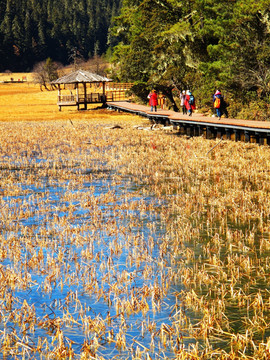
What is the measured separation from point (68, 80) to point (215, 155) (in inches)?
1186

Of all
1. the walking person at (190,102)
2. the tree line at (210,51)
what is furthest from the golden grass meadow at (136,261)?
the walking person at (190,102)

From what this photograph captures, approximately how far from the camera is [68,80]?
47844mm

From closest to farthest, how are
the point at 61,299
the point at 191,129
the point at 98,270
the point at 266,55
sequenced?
1. the point at 61,299
2. the point at 98,270
3. the point at 266,55
4. the point at 191,129

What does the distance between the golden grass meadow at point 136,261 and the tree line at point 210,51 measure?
9856 millimetres

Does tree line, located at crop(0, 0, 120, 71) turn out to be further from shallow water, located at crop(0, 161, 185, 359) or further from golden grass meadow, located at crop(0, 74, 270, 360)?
shallow water, located at crop(0, 161, 185, 359)

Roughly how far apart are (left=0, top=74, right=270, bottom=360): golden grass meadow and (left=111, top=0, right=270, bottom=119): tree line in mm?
9856

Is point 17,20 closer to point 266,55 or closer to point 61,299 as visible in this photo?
point 266,55

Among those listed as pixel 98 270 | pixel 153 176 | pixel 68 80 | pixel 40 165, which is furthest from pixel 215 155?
pixel 68 80

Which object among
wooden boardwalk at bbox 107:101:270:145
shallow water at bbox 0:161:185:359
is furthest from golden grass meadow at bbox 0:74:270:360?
wooden boardwalk at bbox 107:101:270:145

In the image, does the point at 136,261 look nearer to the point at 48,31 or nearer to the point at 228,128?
the point at 228,128

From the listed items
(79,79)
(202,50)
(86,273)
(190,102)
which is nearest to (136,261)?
(86,273)

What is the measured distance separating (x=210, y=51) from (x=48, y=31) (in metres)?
142

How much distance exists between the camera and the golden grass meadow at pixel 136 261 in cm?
557

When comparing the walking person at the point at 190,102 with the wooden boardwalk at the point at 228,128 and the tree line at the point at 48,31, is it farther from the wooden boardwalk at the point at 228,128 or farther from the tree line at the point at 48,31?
the tree line at the point at 48,31
